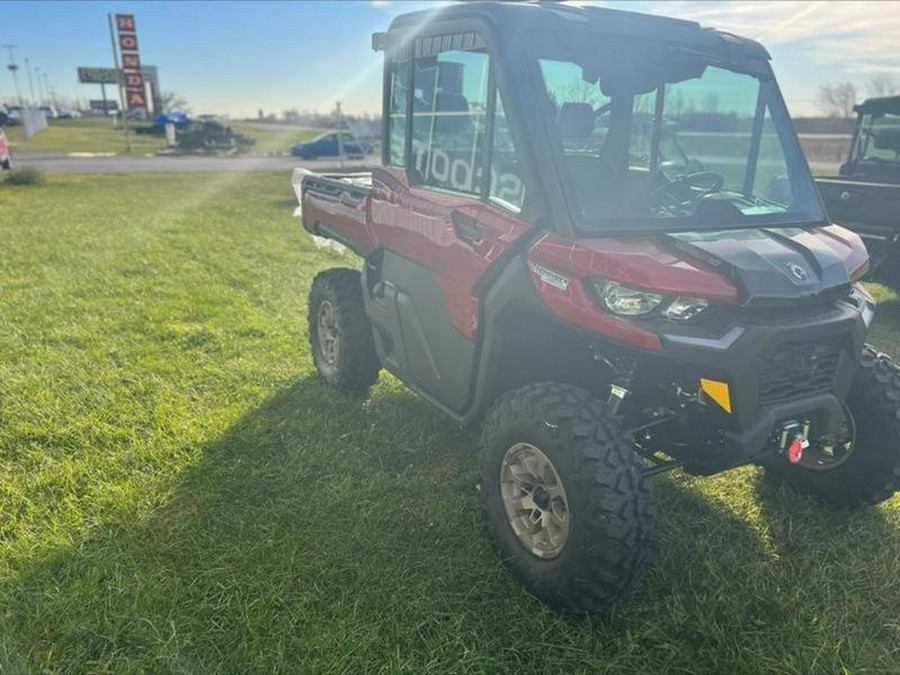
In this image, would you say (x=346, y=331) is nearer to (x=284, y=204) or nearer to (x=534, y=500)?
(x=534, y=500)

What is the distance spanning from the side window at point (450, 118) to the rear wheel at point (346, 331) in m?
1.25

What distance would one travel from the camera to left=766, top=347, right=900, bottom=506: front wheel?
3.04 metres

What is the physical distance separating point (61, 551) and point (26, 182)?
1742cm

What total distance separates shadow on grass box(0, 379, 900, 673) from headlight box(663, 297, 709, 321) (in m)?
1.19

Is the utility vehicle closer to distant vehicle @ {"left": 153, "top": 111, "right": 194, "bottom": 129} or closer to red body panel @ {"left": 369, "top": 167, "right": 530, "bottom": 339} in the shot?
red body panel @ {"left": 369, "top": 167, "right": 530, "bottom": 339}

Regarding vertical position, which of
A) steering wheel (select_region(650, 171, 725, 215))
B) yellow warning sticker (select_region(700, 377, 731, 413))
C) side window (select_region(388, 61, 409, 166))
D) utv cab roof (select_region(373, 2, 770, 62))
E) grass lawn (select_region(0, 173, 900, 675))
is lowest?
grass lawn (select_region(0, 173, 900, 675))

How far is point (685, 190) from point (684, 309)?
2.82 ft

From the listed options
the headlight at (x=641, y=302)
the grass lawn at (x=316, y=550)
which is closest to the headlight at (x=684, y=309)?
the headlight at (x=641, y=302)

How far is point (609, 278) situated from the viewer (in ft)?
7.81

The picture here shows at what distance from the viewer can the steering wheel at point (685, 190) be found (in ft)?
9.46

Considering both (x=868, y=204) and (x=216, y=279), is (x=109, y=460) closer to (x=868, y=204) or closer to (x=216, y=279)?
(x=216, y=279)

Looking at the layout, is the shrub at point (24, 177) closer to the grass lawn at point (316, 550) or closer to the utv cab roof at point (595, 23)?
the grass lawn at point (316, 550)

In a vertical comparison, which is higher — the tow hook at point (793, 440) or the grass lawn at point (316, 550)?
the tow hook at point (793, 440)

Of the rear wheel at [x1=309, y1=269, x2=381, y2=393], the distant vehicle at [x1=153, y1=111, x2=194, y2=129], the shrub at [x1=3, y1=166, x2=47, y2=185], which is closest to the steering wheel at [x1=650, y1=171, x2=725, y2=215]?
the rear wheel at [x1=309, y1=269, x2=381, y2=393]
